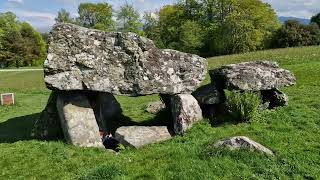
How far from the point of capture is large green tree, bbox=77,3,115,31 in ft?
337

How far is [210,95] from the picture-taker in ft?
56.2

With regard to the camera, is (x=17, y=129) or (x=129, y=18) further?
(x=129, y=18)

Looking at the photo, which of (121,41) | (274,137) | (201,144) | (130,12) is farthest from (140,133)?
(130,12)

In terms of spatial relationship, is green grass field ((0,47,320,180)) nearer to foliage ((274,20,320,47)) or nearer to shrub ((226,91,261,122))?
shrub ((226,91,261,122))

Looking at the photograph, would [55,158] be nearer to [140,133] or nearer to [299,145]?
[140,133]

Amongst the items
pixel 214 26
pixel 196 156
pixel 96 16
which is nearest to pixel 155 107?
pixel 196 156

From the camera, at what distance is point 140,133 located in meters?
15.3

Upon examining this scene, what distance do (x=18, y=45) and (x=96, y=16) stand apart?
73.0 ft

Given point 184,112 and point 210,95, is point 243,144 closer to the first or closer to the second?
point 184,112

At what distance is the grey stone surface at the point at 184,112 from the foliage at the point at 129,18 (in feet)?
248

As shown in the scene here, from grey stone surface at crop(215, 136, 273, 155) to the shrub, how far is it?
2596 millimetres

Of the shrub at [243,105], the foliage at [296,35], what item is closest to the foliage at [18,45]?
the foliage at [296,35]

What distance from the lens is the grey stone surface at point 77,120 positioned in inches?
603

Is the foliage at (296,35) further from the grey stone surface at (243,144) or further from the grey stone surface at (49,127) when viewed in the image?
the grey stone surface at (243,144)
